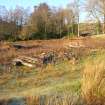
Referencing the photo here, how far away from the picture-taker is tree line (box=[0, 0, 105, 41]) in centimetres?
4347

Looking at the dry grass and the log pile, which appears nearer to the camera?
the dry grass

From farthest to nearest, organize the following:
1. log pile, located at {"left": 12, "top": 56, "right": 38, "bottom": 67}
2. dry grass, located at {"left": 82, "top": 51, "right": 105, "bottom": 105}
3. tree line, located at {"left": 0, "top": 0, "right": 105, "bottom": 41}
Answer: tree line, located at {"left": 0, "top": 0, "right": 105, "bottom": 41}, log pile, located at {"left": 12, "top": 56, "right": 38, "bottom": 67}, dry grass, located at {"left": 82, "top": 51, "right": 105, "bottom": 105}

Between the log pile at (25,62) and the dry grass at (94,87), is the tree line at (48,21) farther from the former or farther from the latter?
the dry grass at (94,87)

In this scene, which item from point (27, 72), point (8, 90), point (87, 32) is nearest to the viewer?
point (8, 90)

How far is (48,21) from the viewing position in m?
45.9

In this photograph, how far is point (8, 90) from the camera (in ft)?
22.7

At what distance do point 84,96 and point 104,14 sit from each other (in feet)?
139

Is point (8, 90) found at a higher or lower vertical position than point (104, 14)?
lower

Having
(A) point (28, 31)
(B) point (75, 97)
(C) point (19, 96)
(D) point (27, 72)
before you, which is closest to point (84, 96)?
(B) point (75, 97)

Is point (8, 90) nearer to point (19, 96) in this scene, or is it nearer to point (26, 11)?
point (19, 96)

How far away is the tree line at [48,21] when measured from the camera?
43469 mm

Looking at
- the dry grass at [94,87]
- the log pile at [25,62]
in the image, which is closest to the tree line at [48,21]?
the log pile at [25,62]

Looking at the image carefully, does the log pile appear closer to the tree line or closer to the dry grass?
the dry grass

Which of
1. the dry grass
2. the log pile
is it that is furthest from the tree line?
the dry grass
